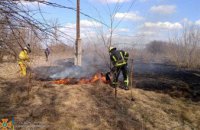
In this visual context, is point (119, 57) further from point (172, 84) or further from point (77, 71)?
point (77, 71)

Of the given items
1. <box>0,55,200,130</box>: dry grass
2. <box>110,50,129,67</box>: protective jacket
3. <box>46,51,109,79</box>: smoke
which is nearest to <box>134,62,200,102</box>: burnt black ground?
<box>0,55,200,130</box>: dry grass

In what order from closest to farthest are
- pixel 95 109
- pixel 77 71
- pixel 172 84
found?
pixel 95 109 → pixel 172 84 → pixel 77 71

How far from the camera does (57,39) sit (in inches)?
99.8

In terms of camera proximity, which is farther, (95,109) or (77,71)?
(77,71)

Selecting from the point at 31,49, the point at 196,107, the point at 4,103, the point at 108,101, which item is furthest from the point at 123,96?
the point at 31,49

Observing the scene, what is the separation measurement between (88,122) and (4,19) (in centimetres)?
497

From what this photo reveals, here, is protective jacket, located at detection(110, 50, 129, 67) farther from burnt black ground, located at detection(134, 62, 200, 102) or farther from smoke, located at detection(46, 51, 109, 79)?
burnt black ground, located at detection(134, 62, 200, 102)

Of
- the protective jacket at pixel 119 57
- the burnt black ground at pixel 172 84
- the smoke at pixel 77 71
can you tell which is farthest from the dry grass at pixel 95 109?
the smoke at pixel 77 71

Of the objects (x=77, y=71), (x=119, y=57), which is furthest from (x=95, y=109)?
(x=77, y=71)

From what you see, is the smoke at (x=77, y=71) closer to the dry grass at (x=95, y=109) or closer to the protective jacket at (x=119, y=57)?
the protective jacket at (x=119, y=57)

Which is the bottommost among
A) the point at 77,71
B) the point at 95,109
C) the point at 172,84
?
the point at 172,84

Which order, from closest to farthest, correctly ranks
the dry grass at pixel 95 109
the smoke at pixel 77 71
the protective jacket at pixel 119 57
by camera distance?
the dry grass at pixel 95 109, the protective jacket at pixel 119 57, the smoke at pixel 77 71

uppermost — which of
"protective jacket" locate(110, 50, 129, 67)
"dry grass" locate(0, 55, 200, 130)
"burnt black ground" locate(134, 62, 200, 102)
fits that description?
Result: "protective jacket" locate(110, 50, 129, 67)

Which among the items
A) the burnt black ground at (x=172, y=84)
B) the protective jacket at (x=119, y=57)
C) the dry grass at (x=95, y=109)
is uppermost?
the protective jacket at (x=119, y=57)
